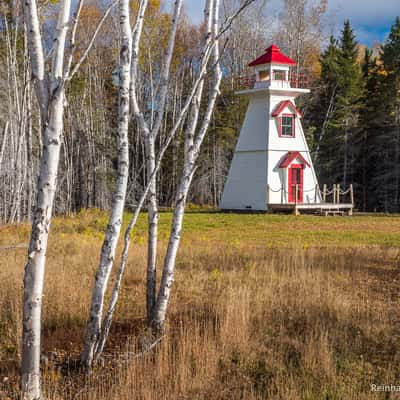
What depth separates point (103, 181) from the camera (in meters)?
23.6

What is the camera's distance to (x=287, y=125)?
78.4 ft

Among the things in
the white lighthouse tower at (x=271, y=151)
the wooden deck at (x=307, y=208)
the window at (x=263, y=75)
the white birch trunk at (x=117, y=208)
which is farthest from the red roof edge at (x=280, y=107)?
the white birch trunk at (x=117, y=208)

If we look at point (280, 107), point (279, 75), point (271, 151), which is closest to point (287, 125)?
point (280, 107)

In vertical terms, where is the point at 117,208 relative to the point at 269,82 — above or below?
below

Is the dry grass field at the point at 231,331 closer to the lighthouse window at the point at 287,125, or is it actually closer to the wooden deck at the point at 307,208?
the wooden deck at the point at 307,208

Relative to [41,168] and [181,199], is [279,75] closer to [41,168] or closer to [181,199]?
[181,199]

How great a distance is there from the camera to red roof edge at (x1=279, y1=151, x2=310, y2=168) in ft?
76.1

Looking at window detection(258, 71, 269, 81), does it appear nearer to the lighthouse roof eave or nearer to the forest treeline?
the lighthouse roof eave

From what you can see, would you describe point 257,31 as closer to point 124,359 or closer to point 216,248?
point 216,248

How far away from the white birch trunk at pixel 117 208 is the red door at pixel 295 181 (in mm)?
20338

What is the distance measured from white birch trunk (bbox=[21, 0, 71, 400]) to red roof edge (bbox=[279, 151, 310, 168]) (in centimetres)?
2067

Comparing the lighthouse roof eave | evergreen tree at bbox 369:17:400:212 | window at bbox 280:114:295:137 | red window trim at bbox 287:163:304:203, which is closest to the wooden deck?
red window trim at bbox 287:163:304:203

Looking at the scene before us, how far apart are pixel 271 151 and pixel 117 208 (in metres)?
20.2

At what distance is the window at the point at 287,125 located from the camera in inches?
934
